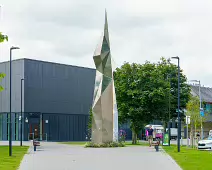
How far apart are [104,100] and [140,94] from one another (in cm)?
Result: 981

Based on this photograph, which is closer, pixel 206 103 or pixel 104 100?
pixel 104 100

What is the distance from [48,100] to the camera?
6669 centimetres

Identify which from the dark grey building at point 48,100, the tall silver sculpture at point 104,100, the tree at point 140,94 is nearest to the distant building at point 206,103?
the dark grey building at point 48,100

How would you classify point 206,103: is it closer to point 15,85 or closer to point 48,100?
point 48,100

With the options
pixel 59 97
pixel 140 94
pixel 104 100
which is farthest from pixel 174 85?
pixel 104 100

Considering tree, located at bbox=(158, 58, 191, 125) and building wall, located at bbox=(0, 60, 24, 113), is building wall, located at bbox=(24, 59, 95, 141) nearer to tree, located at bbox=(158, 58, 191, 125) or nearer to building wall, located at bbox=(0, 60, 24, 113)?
building wall, located at bbox=(0, 60, 24, 113)

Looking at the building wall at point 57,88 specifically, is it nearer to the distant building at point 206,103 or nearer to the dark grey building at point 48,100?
the dark grey building at point 48,100

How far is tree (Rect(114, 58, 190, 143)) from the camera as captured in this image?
5091cm

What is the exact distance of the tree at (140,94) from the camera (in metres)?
50.9

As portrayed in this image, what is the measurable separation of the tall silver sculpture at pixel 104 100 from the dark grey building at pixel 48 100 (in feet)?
75.4

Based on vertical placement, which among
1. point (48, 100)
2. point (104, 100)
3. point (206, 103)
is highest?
point (206, 103)

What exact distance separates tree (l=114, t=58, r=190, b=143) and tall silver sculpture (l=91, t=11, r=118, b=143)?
838cm

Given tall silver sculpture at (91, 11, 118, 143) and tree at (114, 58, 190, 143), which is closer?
tall silver sculpture at (91, 11, 118, 143)

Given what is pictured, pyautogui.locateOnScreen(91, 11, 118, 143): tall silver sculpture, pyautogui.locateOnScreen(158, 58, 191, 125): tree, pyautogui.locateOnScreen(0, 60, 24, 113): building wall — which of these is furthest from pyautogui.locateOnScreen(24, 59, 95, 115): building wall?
pyautogui.locateOnScreen(91, 11, 118, 143): tall silver sculpture
